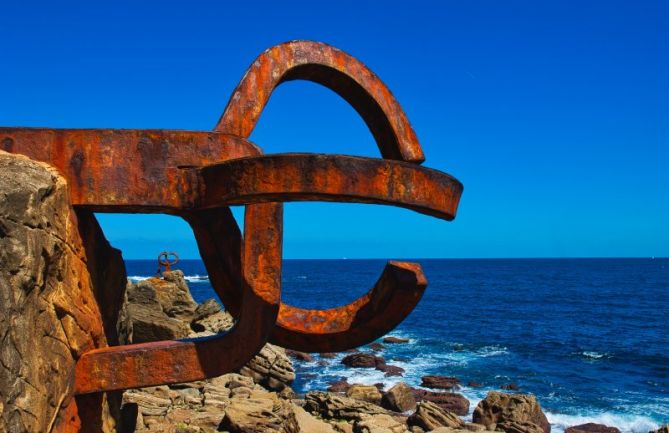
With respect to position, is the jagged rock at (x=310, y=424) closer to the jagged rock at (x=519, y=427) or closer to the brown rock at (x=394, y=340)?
the jagged rock at (x=519, y=427)

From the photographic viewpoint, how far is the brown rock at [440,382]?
19016mm

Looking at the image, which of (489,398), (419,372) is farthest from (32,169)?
(419,372)

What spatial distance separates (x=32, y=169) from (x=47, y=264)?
37cm

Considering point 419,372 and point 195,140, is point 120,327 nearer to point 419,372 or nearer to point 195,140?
point 195,140

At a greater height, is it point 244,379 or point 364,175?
point 364,175

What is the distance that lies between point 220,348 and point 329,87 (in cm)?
145

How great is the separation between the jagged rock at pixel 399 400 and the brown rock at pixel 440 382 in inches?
154

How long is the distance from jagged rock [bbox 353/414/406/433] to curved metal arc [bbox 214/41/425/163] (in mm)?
8267

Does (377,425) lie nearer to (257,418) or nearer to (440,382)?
(257,418)

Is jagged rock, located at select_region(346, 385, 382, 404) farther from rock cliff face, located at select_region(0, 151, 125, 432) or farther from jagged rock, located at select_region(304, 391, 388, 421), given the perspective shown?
rock cliff face, located at select_region(0, 151, 125, 432)

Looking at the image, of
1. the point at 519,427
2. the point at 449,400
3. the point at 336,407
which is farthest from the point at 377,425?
the point at 449,400

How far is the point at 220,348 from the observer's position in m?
2.65

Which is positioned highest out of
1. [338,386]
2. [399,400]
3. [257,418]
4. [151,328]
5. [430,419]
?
[151,328]

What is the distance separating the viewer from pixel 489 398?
14.0 m
